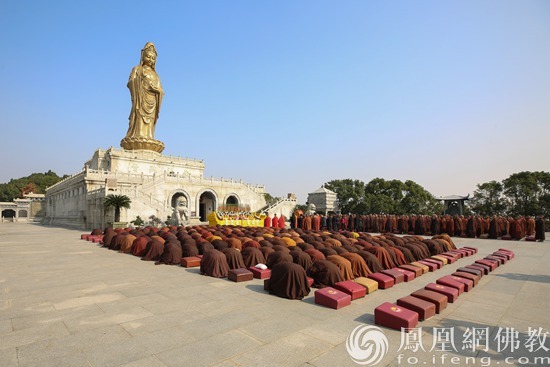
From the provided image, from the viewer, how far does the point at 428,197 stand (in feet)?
163

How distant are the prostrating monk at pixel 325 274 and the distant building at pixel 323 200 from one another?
26136mm

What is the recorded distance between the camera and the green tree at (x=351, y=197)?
52.8 meters

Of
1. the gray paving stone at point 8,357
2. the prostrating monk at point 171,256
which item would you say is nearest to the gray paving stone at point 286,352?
the gray paving stone at point 8,357

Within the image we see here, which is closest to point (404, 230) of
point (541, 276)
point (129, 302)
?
point (541, 276)

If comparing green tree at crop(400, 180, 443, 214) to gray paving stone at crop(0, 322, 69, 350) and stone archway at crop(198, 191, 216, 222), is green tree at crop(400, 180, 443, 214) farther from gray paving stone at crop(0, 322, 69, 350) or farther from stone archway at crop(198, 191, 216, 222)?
gray paving stone at crop(0, 322, 69, 350)

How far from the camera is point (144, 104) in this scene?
46.7m

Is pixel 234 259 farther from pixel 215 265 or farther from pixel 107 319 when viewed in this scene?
pixel 107 319

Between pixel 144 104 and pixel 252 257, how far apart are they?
4348 centimetres

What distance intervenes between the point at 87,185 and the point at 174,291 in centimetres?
3218

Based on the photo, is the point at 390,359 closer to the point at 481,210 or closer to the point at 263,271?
the point at 263,271

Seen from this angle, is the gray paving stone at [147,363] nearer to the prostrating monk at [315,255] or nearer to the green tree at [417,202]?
the prostrating monk at [315,255]

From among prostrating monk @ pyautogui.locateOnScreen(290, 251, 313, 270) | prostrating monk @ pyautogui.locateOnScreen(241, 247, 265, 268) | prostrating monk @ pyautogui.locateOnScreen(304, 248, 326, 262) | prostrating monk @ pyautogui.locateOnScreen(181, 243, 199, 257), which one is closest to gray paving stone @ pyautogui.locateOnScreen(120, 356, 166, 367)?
prostrating monk @ pyautogui.locateOnScreen(290, 251, 313, 270)

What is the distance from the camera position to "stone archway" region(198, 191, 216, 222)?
42344mm

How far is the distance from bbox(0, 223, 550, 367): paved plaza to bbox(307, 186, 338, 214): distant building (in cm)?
2492
